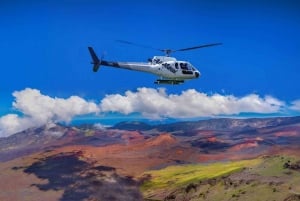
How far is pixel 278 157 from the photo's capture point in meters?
193

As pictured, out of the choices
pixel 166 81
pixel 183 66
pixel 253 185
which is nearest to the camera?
pixel 166 81

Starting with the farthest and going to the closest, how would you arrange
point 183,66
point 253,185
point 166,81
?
point 253,185
point 183,66
point 166,81

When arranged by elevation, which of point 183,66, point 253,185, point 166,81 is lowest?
point 253,185

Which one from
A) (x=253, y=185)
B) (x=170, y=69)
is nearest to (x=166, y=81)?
(x=170, y=69)

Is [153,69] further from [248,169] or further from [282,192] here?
[248,169]

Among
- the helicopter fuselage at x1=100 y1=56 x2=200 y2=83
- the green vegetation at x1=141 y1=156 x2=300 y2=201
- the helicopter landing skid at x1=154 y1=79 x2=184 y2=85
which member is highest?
the helicopter fuselage at x1=100 y1=56 x2=200 y2=83

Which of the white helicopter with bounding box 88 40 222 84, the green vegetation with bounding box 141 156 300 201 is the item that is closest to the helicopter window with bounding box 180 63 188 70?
the white helicopter with bounding box 88 40 222 84

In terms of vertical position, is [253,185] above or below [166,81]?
below

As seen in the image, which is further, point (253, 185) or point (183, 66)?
point (253, 185)

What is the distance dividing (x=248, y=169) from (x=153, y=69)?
109 m

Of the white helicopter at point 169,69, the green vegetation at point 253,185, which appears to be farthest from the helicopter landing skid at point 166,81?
the green vegetation at point 253,185

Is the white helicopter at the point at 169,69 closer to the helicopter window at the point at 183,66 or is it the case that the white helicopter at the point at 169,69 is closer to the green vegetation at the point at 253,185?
the helicopter window at the point at 183,66

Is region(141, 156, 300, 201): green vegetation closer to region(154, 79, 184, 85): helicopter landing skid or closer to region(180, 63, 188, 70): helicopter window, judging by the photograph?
region(154, 79, 184, 85): helicopter landing skid

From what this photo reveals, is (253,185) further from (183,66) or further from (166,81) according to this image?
(166,81)
